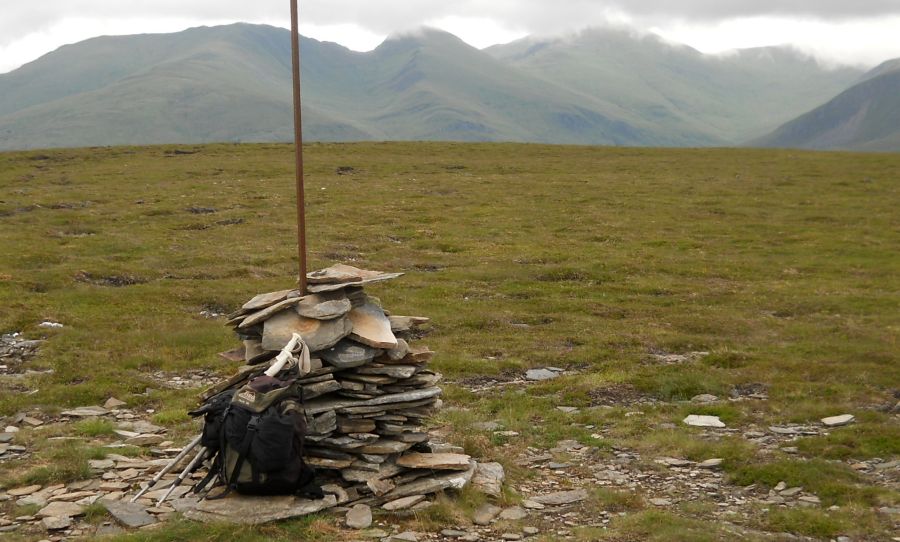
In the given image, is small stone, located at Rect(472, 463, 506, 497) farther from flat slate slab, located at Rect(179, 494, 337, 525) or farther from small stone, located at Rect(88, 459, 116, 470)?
small stone, located at Rect(88, 459, 116, 470)

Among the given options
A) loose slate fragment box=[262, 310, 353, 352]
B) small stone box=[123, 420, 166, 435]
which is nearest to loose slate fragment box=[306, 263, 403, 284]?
loose slate fragment box=[262, 310, 353, 352]

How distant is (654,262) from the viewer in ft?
123

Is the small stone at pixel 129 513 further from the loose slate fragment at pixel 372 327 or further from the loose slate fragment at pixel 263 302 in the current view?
the loose slate fragment at pixel 372 327

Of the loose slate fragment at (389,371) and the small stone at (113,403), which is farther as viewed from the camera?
the small stone at (113,403)

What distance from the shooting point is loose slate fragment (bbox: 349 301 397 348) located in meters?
13.0

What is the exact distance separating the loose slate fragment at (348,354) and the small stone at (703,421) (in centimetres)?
768

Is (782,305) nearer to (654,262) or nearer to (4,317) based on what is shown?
(654,262)

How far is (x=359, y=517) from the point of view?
11570 mm

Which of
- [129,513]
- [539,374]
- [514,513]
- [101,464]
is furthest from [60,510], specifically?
[539,374]

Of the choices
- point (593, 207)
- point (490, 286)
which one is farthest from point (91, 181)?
point (490, 286)

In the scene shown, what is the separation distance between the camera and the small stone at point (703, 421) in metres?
16.9

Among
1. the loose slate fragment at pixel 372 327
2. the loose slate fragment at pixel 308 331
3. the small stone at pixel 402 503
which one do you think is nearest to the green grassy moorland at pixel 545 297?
the small stone at pixel 402 503

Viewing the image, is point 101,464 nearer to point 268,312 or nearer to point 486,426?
point 268,312

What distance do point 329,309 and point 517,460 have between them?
464 cm
